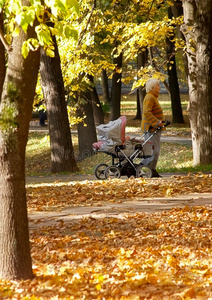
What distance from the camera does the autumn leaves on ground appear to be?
5.06 metres

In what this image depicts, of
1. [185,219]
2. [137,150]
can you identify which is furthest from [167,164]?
[185,219]

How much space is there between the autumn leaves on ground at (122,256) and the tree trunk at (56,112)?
617cm

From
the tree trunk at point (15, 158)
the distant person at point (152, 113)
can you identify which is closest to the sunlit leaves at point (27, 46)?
the tree trunk at point (15, 158)

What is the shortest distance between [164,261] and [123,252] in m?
0.57

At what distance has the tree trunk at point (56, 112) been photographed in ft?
50.1

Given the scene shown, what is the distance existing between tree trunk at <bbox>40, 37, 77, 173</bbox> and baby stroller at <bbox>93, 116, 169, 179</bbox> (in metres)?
3.68

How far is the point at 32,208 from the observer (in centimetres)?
951

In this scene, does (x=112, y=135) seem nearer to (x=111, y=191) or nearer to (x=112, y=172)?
(x=112, y=172)

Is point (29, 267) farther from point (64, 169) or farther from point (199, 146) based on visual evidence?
point (64, 169)

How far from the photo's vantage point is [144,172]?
12.2 metres

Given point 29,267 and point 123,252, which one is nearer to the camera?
point 29,267

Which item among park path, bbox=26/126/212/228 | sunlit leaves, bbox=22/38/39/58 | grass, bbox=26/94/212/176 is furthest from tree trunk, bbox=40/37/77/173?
sunlit leaves, bbox=22/38/39/58

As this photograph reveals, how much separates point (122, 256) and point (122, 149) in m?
5.87

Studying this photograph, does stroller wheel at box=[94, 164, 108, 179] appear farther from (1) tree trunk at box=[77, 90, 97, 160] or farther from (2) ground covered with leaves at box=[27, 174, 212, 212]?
(1) tree trunk at box=[77, 90, 97, 160]
